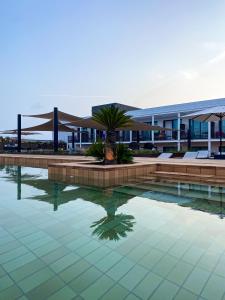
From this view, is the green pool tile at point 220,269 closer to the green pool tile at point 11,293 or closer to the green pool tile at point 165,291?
the green pool tile at point 165,291

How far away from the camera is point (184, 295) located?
66.8 inches

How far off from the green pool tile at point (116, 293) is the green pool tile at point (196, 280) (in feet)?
1.54

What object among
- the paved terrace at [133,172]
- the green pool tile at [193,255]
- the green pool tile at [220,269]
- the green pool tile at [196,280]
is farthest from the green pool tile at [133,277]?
the paved terrace at [133,172]

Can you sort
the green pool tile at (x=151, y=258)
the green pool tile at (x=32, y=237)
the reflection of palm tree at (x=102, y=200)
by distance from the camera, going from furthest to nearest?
the reflection of palm tree at (x=102, y=200), the green pool tile at (x=32, y=237), the green pool tile at (x=151, y=258)

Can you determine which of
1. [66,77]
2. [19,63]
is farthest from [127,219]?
[66,77]

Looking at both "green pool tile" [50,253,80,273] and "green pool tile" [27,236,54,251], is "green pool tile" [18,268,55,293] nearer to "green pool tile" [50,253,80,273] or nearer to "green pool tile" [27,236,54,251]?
"green pool tile" [50,253,80,273]

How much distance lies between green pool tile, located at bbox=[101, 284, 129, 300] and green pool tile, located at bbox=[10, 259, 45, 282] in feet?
2.21

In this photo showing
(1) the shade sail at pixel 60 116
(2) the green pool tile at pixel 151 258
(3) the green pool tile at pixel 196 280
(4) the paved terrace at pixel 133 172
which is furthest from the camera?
(1) the shade sail at pixel 60 116

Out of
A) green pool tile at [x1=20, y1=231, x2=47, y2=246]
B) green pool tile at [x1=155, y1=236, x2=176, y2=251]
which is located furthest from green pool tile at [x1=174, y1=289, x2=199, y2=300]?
green pool tile at [x1=20, y1=231, x2=47, y2=246]

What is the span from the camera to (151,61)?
45.7ft

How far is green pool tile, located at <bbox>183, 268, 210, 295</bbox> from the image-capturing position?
1.77 metres

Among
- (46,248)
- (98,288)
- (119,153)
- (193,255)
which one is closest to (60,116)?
(119,153)

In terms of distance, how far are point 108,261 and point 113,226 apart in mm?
941

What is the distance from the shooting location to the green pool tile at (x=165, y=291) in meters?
1.67
